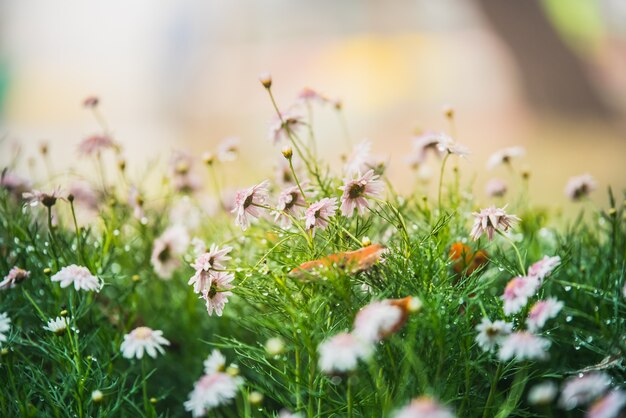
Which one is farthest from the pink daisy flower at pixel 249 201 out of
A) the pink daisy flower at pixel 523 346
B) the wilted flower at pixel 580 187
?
the wilted flower at pixel 580 187

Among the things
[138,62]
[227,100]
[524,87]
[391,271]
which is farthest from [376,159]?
[138,62]

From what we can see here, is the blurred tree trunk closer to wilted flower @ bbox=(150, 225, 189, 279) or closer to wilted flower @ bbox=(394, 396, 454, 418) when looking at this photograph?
wilted flower @ bbox=(150, 225, 189, 279)

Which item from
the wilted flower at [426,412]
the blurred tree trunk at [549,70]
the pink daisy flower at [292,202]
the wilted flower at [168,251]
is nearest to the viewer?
the wilted flower at [426,412]

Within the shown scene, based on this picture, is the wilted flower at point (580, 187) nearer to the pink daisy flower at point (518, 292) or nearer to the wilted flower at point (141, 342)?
the pink daisy flower at point (518, 292)

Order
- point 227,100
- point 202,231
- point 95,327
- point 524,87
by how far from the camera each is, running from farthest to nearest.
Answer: point 227,100 → point 524,87 → point 202,231 → point 95,327

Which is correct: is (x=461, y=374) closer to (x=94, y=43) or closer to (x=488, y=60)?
(x=488, y=60)

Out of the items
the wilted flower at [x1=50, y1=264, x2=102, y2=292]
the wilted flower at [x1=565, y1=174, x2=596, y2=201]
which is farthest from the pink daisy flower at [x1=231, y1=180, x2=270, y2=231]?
the wilted flower at [x1=565, y1=174, x2=596, y2=201]

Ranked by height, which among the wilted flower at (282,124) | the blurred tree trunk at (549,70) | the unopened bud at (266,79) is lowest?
the blurred tree trunk at (549,70)
